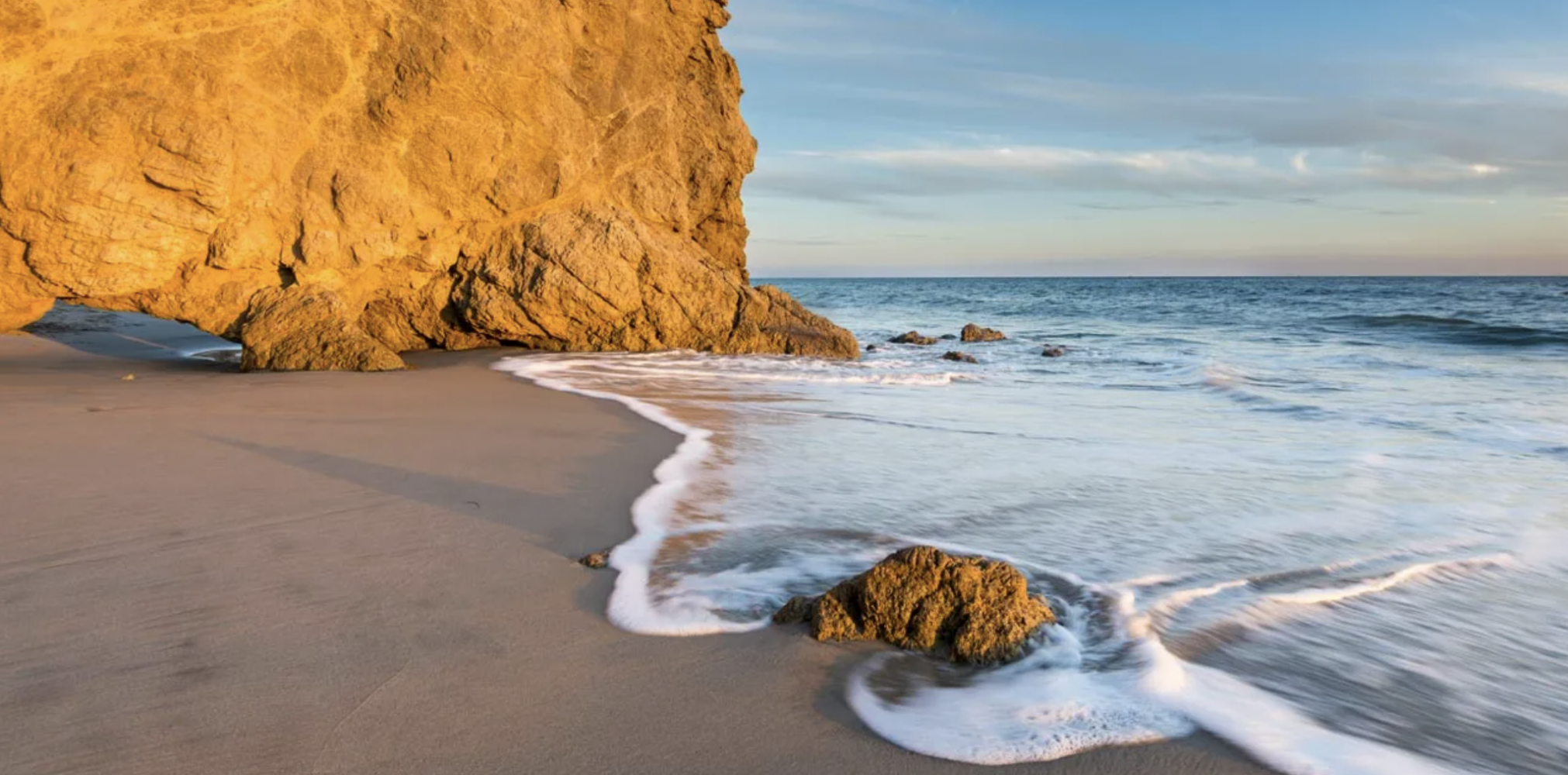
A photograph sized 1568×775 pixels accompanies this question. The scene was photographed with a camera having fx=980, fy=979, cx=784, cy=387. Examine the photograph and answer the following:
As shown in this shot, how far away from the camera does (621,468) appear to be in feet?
17.2

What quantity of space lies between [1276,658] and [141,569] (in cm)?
359

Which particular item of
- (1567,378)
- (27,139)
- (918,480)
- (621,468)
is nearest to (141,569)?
(621,468)

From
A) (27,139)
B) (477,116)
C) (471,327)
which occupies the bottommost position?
(471,327)

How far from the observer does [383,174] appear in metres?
10.6

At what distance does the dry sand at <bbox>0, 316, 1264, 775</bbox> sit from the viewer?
7.13 feet

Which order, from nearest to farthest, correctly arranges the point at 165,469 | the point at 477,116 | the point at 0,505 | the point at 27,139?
the point at 0,505
the point at 165,469
the point at 27,139
the point at 477,116

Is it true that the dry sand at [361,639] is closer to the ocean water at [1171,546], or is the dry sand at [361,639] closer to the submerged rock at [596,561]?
the submerged rock at [596,561]

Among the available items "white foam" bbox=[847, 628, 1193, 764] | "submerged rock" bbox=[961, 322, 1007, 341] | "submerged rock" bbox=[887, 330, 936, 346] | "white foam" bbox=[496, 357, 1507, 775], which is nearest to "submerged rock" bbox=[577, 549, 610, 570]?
"white foam" bbox=[496, 357, 1507, 775]

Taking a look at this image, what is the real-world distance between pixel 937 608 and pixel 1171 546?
1.63 m

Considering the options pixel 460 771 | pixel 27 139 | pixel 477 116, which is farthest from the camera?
pixel 477 116

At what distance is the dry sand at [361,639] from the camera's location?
2174 mm

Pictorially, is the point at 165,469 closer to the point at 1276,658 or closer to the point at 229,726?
the point at 229,726

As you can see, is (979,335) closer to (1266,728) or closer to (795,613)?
(795,613)

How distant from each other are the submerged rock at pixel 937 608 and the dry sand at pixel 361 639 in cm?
13
